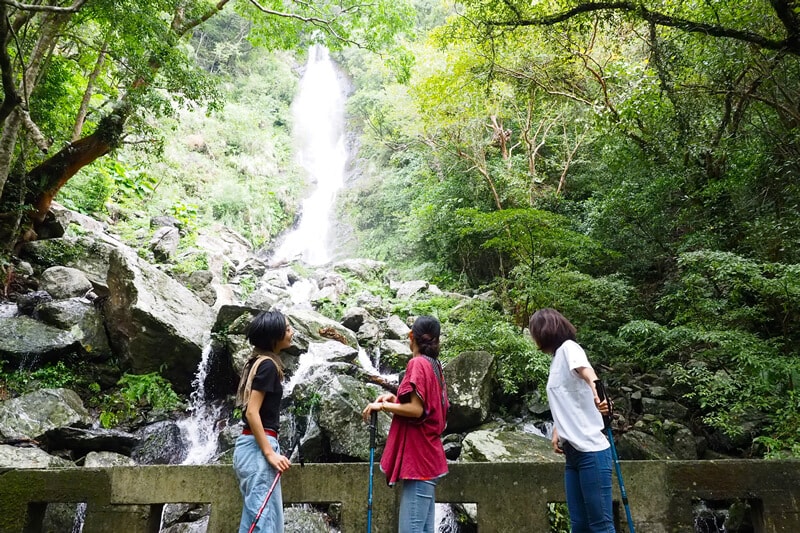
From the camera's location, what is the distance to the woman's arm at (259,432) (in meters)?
2.42

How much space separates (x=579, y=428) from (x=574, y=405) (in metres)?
0.12

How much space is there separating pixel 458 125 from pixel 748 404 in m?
10.4

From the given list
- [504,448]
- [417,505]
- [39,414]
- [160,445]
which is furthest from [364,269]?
[417,505]

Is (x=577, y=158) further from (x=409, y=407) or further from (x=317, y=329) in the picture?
(x=409, y=407)

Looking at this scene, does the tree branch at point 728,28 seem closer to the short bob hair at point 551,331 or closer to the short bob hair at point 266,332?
the short bob hair at point 551,331

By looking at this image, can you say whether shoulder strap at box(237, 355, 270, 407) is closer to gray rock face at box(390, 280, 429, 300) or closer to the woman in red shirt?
the woman in red shirt

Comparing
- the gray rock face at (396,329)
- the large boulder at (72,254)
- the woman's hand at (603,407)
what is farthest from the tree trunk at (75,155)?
the woman's hand at (603,407)

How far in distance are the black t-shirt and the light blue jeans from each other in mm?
99

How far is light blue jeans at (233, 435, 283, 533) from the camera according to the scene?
244cm

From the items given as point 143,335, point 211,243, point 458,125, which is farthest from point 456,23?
point 211,243

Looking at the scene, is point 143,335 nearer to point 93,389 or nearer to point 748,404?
point 93,389

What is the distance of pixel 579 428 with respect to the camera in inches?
96.7

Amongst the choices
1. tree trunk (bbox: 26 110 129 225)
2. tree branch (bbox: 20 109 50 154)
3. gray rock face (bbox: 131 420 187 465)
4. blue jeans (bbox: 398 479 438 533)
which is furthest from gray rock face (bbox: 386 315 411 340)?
blue jeans (bbox: 398 479 438 533)

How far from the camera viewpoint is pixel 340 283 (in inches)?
569
